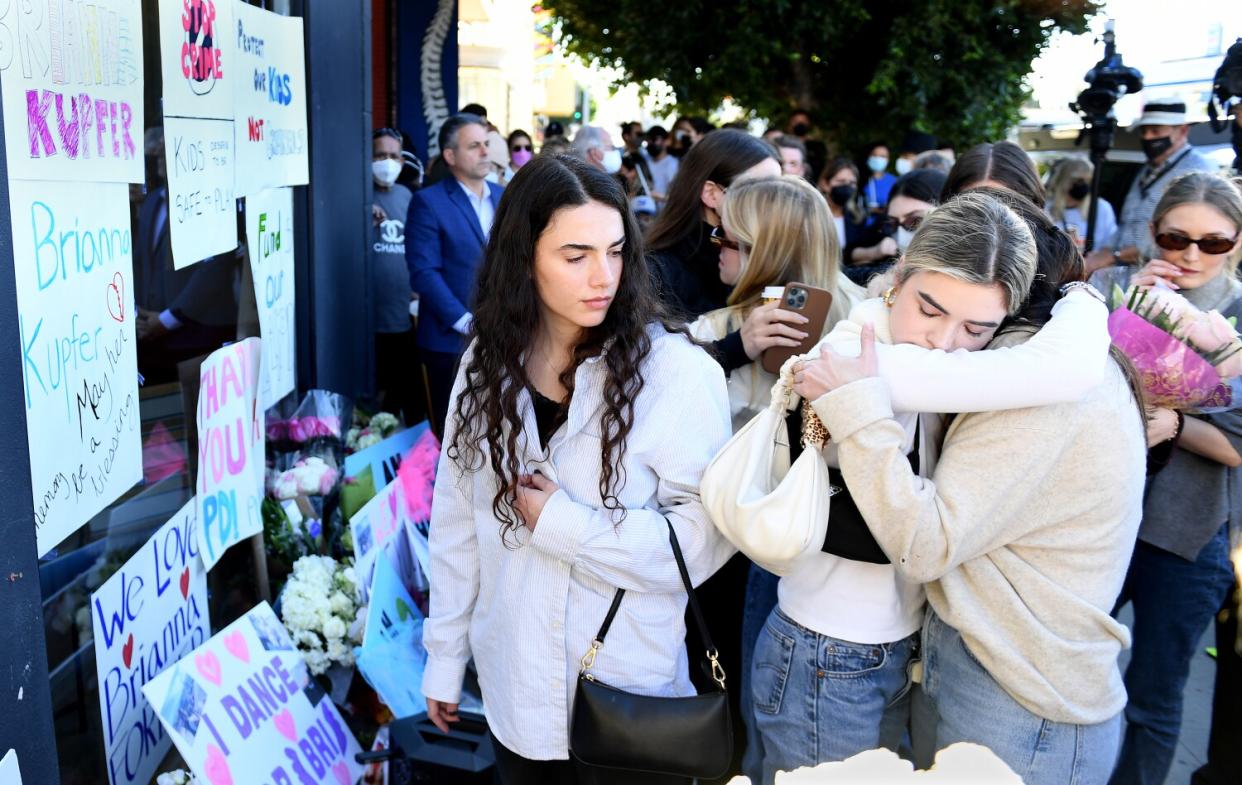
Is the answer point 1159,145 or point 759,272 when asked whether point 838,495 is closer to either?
point 759,272

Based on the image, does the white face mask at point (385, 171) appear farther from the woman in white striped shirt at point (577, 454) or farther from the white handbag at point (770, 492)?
the white handbag at point (770, 492)

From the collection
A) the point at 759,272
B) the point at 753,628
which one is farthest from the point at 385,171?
the point at 753,628

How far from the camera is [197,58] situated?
9.80 feet

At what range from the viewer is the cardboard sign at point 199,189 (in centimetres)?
282

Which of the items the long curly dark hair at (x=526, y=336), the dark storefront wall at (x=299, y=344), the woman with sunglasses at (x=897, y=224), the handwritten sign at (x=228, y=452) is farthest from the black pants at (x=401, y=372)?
the long curly dark hair at (x=526, y=336)

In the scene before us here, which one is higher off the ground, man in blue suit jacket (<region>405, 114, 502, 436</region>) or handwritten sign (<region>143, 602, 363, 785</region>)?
man in blue suit jacket (<region>405, 114, 502, 436</region>)

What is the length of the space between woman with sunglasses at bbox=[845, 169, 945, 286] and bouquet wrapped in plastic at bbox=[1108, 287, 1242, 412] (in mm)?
930

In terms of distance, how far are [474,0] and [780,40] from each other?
12.7 feet

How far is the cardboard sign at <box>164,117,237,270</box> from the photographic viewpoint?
282cm

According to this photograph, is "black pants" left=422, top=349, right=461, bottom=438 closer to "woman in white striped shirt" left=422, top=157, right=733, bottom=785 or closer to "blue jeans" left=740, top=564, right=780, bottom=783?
"blue jeans" left=740, top=564, right=780, bottom=783

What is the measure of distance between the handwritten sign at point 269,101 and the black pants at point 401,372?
2073 mm

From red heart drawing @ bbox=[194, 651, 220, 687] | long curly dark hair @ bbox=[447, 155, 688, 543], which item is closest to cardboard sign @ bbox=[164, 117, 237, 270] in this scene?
red heart drawing @ bbox=[194, 651, 220, 687]

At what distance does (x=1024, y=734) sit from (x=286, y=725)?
71.7 inches

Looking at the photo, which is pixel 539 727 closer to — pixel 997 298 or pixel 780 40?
pixel 997 298
